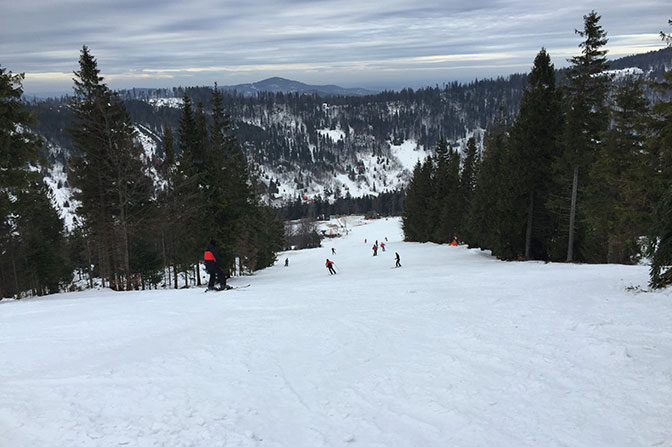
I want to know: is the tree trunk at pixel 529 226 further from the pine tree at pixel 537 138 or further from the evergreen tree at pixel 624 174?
the evergreen tree at pixel 624 174

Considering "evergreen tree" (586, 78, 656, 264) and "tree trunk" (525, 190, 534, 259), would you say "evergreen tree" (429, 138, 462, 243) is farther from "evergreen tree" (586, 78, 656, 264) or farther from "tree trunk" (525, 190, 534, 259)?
"evergreen tree" (586, 78, 656, 264)

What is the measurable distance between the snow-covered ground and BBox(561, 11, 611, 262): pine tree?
12.8 meters

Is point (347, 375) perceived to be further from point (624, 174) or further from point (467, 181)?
point (467, 181)

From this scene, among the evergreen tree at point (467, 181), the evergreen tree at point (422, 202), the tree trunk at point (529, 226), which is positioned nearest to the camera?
the tree trunk at point (529, 226)

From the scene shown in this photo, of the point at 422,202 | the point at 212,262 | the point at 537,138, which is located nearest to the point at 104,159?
the point at 212,262

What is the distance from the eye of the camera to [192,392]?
17.6 ft

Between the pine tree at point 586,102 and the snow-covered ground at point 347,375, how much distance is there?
12.8 meters

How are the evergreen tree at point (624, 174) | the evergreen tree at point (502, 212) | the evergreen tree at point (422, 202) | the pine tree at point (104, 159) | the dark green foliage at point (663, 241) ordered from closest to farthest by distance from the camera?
the dark green foliage at point (663, 241) → the evergreen tree at point (624, 174) → the pine tree at point (104, 159) → the evergreen tree at point (502, 212) → the evergreen tree at point (422, 202)

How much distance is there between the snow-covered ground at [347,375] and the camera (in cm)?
457

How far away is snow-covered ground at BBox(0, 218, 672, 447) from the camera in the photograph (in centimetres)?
457

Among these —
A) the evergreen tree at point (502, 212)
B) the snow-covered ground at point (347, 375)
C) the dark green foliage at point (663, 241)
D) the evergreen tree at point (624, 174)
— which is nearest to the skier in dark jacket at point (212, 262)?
the snow-covered ground at point (347, 375)

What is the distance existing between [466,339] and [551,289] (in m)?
5.75

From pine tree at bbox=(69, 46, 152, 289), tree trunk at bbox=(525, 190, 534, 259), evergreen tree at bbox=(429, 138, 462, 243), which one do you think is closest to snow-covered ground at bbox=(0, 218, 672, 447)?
pine tree at bbox=(69, 46, 152, 289)

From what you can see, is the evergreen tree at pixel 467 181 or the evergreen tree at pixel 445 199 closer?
the evergreen tree at pixel 467 181
